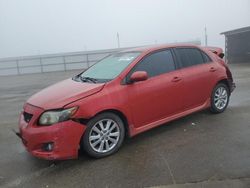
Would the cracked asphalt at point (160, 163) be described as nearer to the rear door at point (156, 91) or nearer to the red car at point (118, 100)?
the red car at point (118, 100)

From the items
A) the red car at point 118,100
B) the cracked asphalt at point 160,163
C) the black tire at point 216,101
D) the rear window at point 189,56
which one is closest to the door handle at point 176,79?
the red car at point 118,100

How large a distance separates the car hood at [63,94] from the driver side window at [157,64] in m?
0.85

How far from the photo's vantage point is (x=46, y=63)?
25109 millimetres

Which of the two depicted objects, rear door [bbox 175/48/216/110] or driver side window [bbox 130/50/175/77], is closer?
driver side window [bbox 130/50/175/77]

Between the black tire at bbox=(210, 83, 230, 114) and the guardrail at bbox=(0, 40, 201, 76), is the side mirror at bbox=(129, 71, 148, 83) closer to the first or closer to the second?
the black tire at bbox=(210, 83, 230, 114)

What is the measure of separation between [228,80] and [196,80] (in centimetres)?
115

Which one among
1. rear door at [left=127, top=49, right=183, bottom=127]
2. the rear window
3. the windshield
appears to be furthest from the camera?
the rear window

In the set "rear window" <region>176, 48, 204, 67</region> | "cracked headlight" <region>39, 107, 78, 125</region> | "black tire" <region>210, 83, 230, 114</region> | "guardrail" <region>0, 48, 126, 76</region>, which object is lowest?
"guardrail" <region>0, 48, 126, 76</region>

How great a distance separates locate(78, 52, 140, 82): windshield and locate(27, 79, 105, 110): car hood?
342 mm

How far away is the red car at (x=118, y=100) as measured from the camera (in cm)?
435

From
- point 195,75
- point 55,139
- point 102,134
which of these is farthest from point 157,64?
point 55,139

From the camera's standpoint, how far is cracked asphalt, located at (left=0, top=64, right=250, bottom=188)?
3.88 m

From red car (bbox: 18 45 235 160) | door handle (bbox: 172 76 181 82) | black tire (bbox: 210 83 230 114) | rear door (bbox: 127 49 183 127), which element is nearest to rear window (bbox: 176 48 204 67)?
red car (bbox: 18 45 235 160)

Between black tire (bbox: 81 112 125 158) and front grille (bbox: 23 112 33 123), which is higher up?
front grille (bbox: 23 112 33 123)
